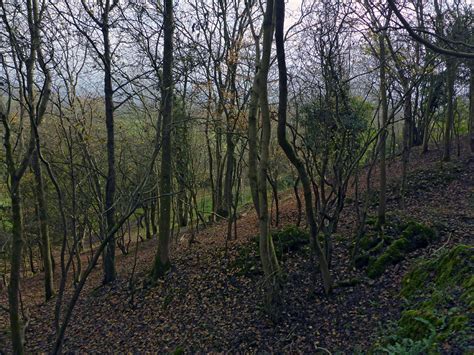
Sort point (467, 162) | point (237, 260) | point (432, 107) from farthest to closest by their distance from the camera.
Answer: point (432, 107), point (467, 162), point (237, 260)

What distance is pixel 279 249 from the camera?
8.05 meters

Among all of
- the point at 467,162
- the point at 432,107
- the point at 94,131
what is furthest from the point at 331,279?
the point at 432,107

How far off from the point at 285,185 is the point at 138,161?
709 cm

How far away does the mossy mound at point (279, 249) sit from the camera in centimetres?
798

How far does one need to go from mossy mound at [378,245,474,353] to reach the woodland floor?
38cm

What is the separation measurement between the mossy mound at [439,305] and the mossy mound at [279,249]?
2736 mm

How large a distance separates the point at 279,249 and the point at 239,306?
1589mm

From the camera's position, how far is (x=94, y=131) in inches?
506

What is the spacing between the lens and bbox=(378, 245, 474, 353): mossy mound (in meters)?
3.19

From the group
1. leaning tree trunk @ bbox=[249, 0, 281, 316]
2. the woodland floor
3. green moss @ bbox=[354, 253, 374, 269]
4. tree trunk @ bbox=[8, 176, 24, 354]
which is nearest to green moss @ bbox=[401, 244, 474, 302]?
the woodland floor

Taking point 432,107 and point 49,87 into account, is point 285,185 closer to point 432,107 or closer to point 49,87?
point 432,107

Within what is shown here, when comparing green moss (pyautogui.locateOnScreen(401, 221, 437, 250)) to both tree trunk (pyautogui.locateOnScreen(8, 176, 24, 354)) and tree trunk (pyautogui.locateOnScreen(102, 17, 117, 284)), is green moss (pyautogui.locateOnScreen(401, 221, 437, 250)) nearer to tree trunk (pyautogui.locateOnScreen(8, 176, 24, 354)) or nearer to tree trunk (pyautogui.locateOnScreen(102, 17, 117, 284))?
tree trunk (pyautogui.locateOnScreen(8, 176, 24, 354))

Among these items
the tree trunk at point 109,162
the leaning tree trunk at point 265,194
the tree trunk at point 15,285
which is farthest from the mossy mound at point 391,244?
the tree trunk at point 109,162

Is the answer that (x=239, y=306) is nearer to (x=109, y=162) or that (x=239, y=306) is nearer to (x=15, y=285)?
(x=15, y=285)
